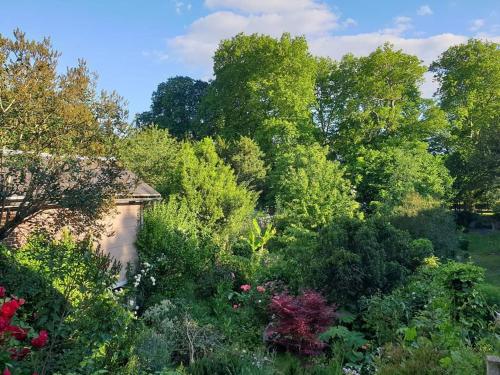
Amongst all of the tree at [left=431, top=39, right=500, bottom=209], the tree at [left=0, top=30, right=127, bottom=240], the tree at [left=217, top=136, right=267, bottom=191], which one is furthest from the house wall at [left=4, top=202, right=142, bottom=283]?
the tree at [left=431, top=39, right=500, bottom=209]

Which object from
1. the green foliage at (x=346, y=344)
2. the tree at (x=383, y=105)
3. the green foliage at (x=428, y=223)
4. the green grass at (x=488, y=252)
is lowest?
the green grass at (x=488, y=252)

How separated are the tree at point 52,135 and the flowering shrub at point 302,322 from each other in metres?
3.83

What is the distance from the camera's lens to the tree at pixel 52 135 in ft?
18.2

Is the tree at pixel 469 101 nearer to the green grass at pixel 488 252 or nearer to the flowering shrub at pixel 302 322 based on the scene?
the green grass at pixel 488 252

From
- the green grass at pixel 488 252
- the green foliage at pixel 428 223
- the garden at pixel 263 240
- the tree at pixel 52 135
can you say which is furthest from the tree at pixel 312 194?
the tree at pixel 52 135

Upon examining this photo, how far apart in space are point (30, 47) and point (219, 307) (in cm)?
711

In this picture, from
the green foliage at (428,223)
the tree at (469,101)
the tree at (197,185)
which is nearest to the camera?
the tree at (197,185)

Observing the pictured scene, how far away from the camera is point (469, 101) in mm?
27391

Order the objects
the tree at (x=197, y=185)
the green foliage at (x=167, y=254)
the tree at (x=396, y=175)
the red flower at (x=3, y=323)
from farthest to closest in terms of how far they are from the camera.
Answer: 1. the tree at (x=396, y=175)
2. the tree at (x=197, y=185)
3. the green foliage at (x=167, y=254)
4. the red flower at (x=3, y=323)

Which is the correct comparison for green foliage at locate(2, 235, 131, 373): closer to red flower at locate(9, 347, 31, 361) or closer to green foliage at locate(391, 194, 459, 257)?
red flower at locate(9, 347, 31, 361)

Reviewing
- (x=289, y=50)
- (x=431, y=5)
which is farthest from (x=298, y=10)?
(x=289, y=50)

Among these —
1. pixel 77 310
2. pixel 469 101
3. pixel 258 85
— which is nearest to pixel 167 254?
pixel 77 310

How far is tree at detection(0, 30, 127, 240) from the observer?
5.55 meters

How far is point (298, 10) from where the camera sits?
10.1 m
